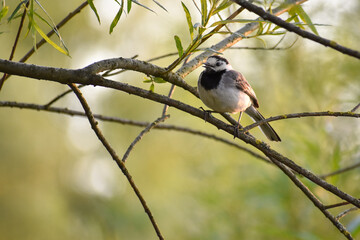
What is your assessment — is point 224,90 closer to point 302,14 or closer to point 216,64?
point 216,64

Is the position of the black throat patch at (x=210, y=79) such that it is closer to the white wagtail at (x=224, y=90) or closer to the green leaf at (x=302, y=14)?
the white wagtail at (x=224, y=90)

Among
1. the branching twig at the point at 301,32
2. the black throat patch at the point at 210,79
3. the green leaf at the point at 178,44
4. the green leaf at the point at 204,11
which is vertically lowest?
the branching twig at the point at 301,32

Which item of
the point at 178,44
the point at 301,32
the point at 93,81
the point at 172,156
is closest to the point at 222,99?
the point at 178,44

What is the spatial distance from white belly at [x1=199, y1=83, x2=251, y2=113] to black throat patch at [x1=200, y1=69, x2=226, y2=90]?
3 cm

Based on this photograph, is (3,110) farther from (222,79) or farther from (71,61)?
(222,79)

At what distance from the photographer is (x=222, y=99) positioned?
293 cm

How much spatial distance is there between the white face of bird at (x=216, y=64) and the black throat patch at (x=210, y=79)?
3cm

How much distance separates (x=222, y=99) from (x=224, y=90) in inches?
3.0

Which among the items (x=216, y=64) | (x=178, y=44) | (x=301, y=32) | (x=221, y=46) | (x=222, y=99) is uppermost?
(x=216, y=64)

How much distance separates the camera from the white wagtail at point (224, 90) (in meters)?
2.92

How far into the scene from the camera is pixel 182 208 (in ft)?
17.4

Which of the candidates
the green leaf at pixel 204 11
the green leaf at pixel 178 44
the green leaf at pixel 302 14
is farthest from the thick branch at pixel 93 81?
the green leaf at pixel 302 14

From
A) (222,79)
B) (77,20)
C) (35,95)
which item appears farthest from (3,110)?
(222,79)

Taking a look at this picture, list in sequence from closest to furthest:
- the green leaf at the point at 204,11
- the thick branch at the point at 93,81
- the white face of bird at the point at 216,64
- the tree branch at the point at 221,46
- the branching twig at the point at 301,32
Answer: the branching twig at the point at 301,32 → the thick branch at the point at 93,81 → the green leaf at the point at 204,11 → the tree branch at the point at 221,46 → the white face of bird at the point at 216,64
